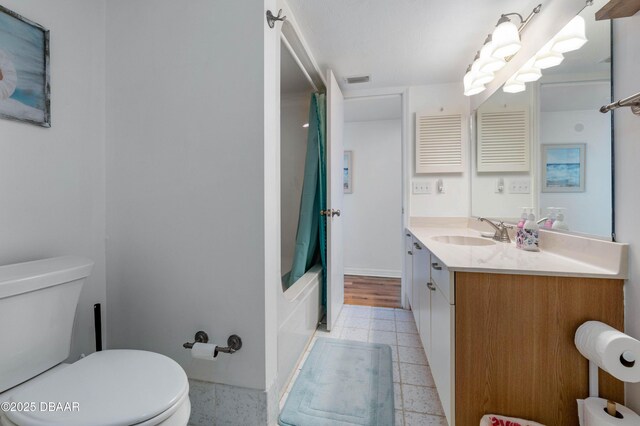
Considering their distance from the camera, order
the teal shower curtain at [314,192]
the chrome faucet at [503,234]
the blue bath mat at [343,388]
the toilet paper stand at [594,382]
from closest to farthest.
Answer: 1. the toilet paper stand at [594,382]
2. the blue bath mat at [343,388]
3. the chrome faucet at [503,234]
4. the teal shower curtain at [314,192]

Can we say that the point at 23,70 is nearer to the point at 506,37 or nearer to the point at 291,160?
the point at 291,160

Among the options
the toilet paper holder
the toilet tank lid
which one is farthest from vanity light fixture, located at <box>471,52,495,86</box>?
the toilet tank lid

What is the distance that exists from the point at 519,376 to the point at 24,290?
1.67m

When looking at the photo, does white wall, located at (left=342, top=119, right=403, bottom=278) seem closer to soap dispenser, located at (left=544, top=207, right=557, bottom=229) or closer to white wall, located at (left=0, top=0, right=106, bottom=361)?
soap dispenser, located at (left=544, top=207, right=557, bottom=229)

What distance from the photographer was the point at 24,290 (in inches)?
32.0

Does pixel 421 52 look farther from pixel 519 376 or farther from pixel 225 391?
pixel 225 391

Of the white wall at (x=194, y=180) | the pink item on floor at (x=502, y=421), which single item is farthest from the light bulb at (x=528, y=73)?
the pink item on floor at (x=502, y=421)

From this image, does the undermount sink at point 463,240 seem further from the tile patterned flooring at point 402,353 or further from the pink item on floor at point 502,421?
the pink item on floor at point 502,421

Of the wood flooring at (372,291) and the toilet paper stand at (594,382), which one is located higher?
the toilet paper stand at (594,382)

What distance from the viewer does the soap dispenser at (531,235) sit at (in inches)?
51.7

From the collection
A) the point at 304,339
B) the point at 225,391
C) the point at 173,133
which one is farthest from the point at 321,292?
the point at 173,133

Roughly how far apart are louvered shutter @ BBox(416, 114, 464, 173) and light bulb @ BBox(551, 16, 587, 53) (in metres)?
1.07

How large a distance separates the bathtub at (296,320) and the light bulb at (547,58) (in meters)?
1.74

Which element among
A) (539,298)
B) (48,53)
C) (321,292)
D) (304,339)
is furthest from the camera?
(321,292)
